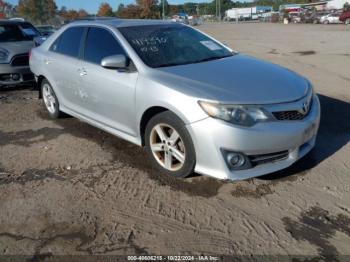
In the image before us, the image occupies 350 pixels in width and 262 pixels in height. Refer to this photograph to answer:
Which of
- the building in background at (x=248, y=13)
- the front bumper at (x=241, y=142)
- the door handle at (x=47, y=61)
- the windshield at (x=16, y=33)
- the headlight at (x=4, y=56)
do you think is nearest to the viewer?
the front bumper at (x=241, y=142)

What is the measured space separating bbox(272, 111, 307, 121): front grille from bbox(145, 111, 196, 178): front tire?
846 mm

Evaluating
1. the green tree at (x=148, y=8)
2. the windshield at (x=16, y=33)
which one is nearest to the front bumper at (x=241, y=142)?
the windshield at (x=16, y=33)

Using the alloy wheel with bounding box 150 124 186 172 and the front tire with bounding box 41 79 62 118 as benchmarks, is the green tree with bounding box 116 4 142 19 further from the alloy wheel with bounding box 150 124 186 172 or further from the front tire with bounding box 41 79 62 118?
the alloy wheel with bounding box 150 124 186 172

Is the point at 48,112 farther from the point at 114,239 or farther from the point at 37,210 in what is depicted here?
the point at 114,239

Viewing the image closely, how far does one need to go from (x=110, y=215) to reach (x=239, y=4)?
147m

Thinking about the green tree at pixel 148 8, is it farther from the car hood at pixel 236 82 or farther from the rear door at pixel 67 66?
the car hood at pixel 236 82

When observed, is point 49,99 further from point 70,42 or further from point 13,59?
point 13,59

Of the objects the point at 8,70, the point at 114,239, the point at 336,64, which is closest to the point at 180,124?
the point at 114,239

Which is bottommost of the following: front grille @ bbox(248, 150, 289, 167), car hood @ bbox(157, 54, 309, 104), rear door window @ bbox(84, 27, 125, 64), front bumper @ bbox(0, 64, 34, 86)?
front grille @ bbox(248, 150, 289, 167)

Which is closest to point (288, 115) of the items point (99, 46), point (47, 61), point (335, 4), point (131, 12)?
point (99, 46)

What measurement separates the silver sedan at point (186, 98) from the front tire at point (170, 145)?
11mm

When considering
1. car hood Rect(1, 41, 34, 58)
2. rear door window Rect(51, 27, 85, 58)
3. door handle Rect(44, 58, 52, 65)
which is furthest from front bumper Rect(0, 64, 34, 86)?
rear door window Rect(51, 27, 85, 58)

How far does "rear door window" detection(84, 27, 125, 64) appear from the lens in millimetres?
4406

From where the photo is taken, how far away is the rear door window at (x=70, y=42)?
16.7ft
